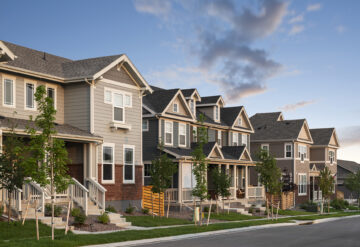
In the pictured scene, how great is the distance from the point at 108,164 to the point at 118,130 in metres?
2.25

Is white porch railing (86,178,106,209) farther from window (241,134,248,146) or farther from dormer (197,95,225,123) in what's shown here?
window (241,134,248,146)

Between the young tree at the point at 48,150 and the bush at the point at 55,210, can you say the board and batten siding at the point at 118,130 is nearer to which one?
the bush at the point at 55,210

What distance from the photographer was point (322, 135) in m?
66.6

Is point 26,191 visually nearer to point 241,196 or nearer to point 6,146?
point 6,146

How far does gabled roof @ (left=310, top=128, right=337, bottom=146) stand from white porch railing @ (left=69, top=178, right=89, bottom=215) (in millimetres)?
44526

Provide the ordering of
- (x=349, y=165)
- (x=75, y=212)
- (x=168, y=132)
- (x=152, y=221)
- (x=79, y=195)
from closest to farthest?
(x=75, y=212), (x=79, y=195), (x=152, y=221), (x=168, y=132), (x=349, y=165)

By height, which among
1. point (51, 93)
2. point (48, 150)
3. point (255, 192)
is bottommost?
point (255, 192)

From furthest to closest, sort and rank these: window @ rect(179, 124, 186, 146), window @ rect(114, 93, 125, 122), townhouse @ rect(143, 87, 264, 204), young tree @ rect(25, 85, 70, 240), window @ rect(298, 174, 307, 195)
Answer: window @ rect(298, 174, 307, 195) → window @ rect(179, 124, 186, 146) → townhouse @ rect(143, 87, 264, 204) → window @ rect(114, 93, 125, 122) → young tree @ rect(25, 85, 70, 240)

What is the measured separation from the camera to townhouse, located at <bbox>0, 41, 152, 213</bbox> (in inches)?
1051

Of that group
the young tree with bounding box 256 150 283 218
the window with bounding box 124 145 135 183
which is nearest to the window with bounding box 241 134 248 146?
the young tree with bounding box 256 150 283 218

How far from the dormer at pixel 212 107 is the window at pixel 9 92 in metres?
24.0

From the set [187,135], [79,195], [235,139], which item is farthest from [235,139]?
[79,195]

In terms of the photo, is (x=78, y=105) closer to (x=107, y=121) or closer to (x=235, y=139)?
(x=107, y=121)

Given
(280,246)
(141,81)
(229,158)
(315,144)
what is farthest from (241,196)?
(280,246)
